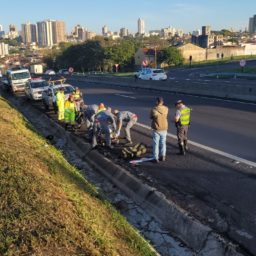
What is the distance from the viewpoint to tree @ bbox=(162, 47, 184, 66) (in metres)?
97.4

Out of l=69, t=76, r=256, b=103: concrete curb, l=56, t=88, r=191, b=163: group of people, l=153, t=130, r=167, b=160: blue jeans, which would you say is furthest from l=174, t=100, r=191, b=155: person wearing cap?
l=69, t=76, r=256, b=103: concrete curb

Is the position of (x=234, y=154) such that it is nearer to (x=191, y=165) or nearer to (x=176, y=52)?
(x=191, y=165)

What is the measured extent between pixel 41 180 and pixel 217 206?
3.43 metres

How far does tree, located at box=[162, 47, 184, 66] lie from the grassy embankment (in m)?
90.4

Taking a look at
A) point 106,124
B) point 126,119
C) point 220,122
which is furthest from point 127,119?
point 220,122

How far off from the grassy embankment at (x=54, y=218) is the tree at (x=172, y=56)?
90.4 m

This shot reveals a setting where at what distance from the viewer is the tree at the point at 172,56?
319 ft

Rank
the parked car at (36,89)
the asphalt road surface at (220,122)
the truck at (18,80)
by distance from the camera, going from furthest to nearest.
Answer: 1. the truck at (18,80)
2. the parked car at (36,89)
3. the asphalt road surface at (220,122)

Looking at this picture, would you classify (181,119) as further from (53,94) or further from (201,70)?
(201,70)

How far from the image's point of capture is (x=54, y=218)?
6277mm

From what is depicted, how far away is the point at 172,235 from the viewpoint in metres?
7.10

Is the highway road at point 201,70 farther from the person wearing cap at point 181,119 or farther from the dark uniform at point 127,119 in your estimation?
the person wearing cap at point 181,119

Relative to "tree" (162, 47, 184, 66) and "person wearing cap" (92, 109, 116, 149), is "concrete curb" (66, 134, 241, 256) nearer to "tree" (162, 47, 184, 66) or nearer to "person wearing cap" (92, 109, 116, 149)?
"person wearing cap" (92, 109, 116, 149)

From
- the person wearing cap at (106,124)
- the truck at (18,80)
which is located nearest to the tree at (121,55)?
the truck at (18,80)
